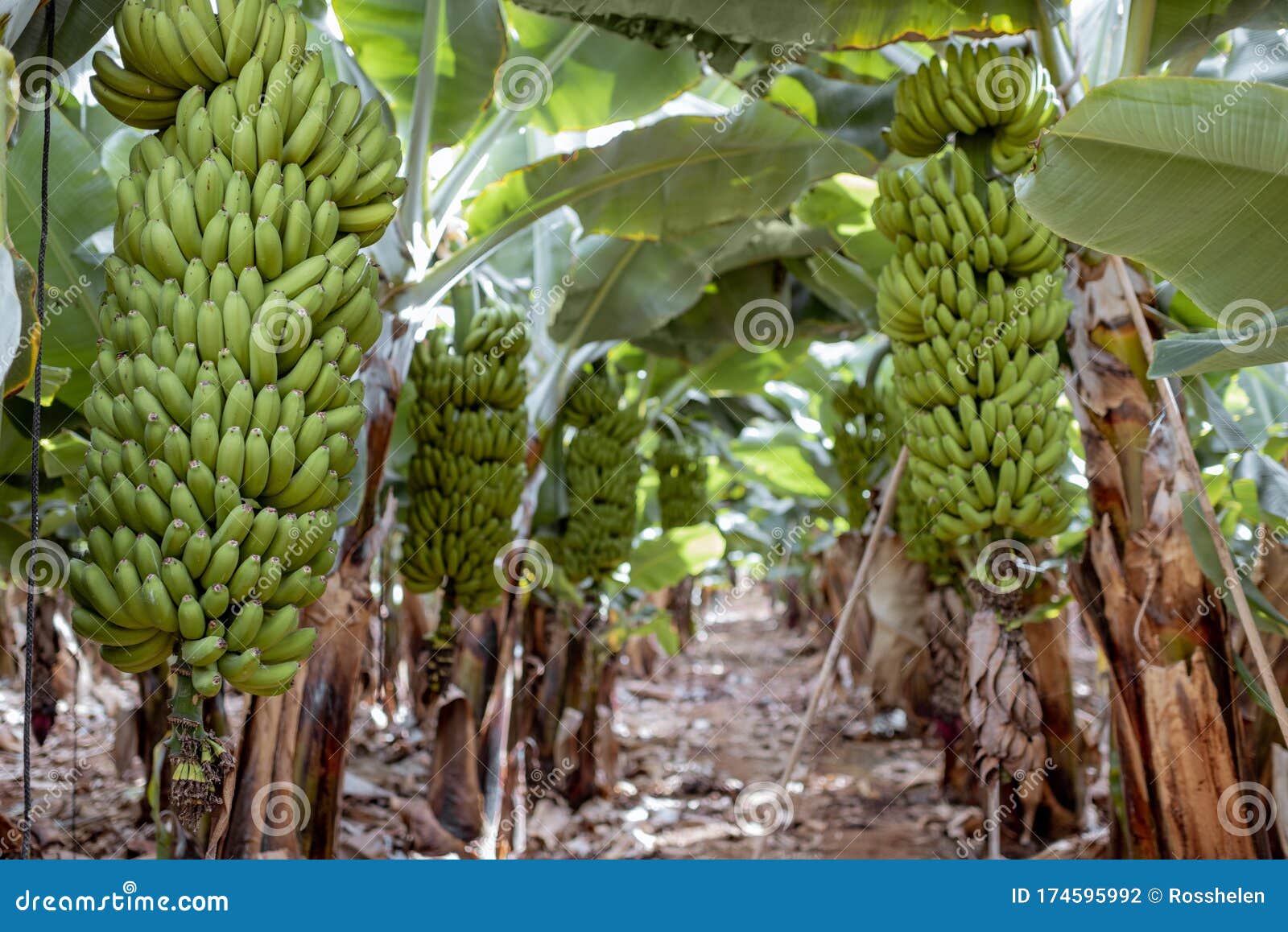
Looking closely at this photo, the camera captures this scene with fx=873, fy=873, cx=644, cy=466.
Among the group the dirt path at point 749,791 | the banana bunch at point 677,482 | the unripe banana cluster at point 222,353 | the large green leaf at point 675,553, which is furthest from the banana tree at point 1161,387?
the banana bunch at point 677,482

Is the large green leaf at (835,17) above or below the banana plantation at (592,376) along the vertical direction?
above

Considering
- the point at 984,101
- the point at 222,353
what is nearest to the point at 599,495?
the point at 984,101

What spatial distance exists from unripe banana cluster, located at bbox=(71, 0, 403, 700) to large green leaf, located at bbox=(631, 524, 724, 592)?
328cm

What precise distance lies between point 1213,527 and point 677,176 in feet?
5.47

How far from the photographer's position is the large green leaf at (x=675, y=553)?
14.7ft

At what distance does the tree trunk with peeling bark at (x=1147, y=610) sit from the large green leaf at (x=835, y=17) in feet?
2.00

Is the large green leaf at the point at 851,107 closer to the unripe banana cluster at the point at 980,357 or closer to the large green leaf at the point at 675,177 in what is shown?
the large green leaf at the point at 675,177

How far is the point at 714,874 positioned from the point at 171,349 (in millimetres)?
927

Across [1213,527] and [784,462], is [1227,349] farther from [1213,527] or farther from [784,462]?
[784,462]

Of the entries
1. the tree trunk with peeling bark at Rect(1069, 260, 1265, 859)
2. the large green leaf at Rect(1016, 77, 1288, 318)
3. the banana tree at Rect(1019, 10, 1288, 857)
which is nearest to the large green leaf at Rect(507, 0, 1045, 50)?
the banana tree at Rect(1019, 10, 1288, 857)

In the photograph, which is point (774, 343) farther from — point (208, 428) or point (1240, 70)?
point (208, 428)

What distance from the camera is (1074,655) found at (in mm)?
10500

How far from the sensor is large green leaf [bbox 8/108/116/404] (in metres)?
1.82

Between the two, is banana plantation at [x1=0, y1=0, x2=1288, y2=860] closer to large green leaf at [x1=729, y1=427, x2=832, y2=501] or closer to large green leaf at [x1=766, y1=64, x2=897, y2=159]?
large green leaf at [x1=766, y1=64, x2=897, y2=159]
